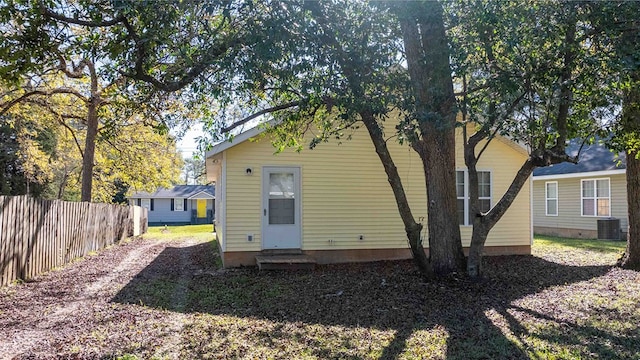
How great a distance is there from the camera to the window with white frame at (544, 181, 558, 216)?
18422 millimetres

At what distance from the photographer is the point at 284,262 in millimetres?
9414

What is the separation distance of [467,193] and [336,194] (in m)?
3.54

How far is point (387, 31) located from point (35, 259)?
803cm

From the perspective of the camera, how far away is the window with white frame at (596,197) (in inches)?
638

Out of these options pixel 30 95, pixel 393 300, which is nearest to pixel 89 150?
pixel 30 95

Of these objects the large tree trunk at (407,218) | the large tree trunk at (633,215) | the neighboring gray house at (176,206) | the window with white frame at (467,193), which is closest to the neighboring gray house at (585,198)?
the large tree trunk at (633,215)

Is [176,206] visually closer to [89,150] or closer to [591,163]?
[89,150]

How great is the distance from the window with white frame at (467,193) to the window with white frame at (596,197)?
7.50 m

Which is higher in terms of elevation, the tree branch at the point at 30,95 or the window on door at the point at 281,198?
the tree branch at the point at 30,95

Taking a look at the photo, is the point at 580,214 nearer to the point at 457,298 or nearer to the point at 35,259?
the point at 457,298

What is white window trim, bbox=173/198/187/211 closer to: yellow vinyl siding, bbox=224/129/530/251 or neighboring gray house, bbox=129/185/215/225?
neighboring gray house, bbox=129/185/215/225

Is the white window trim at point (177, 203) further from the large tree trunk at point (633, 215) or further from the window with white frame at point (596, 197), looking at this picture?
the large tree trunk at point (633, 215)

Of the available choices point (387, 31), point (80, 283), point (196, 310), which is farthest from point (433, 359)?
point (80, 283)

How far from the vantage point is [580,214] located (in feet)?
56.3
